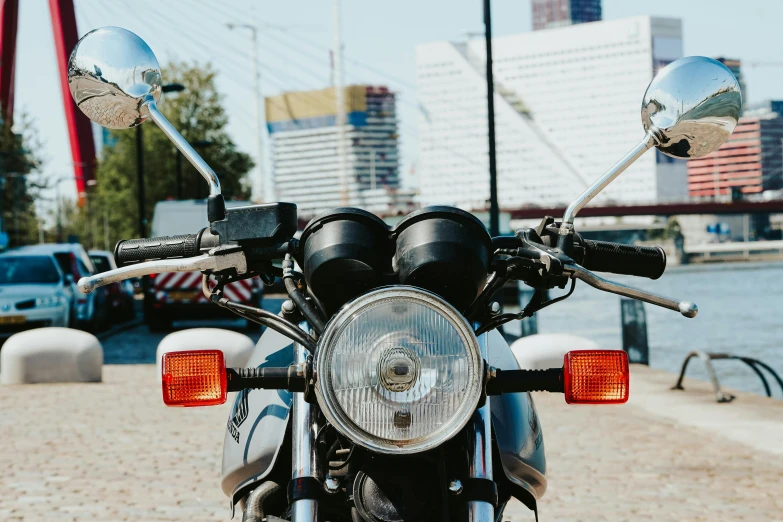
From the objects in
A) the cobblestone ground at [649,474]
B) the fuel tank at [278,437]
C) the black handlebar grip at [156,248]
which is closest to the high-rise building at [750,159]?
the cobblestone ground at [649,474]

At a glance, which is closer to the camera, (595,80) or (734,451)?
(734,451)

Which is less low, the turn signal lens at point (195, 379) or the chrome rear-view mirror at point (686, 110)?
the chrome rear-view mirror at point (686, 110)

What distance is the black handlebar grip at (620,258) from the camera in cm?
283

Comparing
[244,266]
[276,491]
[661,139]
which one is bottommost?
[276,491]

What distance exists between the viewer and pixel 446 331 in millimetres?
2314

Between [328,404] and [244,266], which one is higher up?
[244,266]

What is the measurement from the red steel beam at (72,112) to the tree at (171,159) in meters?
1.23

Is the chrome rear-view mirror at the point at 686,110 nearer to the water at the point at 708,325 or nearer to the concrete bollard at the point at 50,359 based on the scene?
the water at the point at 708,325

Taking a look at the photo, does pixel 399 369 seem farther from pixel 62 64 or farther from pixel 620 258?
pixel 62 64

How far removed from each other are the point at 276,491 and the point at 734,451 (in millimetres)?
6154

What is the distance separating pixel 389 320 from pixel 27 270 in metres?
20.1

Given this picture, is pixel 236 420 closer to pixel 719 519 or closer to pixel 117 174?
pixel 719 519

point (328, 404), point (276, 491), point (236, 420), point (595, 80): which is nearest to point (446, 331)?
point (328, 404)

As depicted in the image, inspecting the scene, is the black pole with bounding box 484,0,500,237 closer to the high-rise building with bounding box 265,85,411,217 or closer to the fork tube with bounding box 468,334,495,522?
the fork tube with bounding box 468,334,495,522
